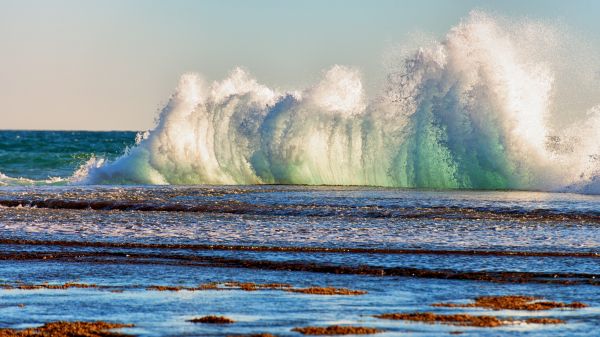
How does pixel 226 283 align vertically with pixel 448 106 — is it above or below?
below

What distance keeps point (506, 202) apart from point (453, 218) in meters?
4.42

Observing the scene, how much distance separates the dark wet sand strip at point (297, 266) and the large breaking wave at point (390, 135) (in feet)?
57.7

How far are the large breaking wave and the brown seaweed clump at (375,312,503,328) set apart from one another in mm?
20754

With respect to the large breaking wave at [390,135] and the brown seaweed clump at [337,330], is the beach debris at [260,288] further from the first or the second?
the large breaking wave at [390,135]

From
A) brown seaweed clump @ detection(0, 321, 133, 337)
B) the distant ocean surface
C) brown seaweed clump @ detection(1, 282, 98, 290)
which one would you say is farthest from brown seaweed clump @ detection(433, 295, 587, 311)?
the distant ocean surface

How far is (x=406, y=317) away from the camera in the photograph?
954 centimetres

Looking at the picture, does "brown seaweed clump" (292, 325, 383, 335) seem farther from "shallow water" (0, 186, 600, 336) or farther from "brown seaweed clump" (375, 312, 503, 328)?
"brown seaweed clump" (375, 312, 503, 328)

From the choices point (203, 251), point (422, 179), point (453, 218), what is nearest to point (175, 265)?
point (203, 251)

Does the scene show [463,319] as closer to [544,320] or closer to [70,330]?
[544,320]

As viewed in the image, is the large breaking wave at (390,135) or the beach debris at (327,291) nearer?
the beach debris at (327,291)

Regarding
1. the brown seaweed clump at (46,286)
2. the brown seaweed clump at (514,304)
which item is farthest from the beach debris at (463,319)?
the brown seaweed clump at (46,286)

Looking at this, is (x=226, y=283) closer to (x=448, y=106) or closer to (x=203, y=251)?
(x=203, y=251)

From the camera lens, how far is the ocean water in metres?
10.4

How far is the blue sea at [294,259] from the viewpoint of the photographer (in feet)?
31.9
